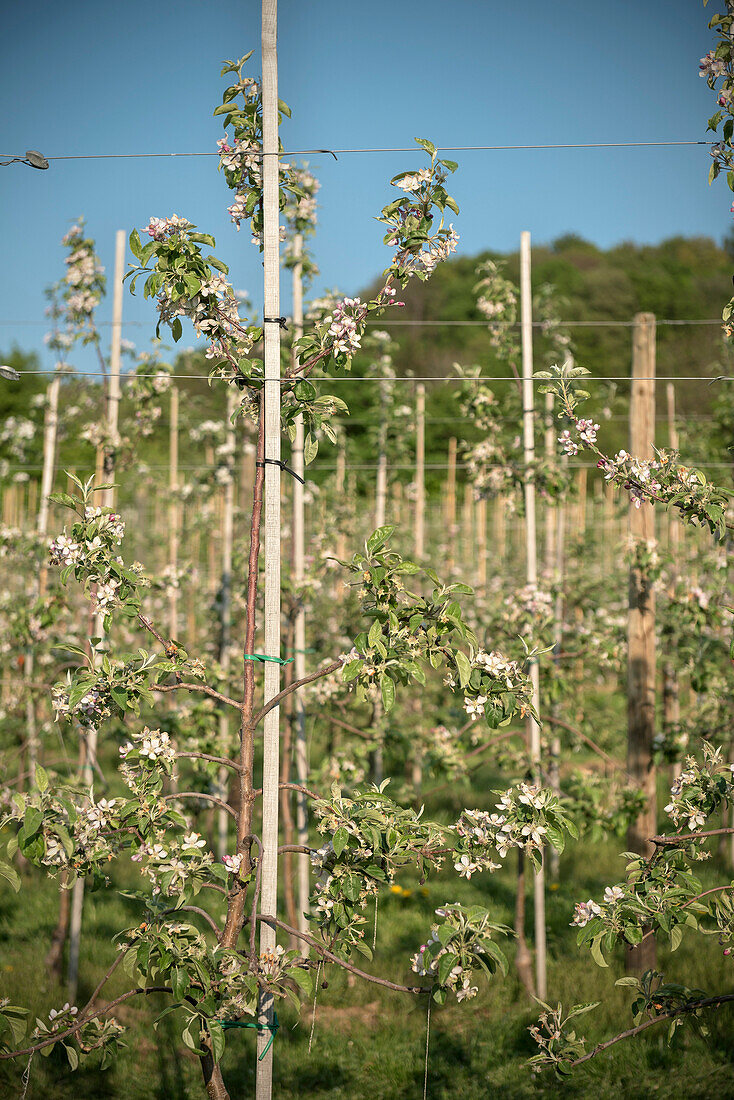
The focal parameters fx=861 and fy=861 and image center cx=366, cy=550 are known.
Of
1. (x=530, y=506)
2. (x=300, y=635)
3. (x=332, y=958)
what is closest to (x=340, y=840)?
(x=332, y=958)

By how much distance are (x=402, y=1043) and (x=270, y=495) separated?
3254mm

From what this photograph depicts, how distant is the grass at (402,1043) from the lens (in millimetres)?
4051

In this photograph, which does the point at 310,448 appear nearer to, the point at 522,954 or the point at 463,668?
the point at 463,668

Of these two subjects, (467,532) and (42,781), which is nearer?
(42,781)

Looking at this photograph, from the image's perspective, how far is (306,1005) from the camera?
16.0 feet

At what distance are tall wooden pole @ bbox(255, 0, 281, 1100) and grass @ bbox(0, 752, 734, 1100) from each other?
1524mm

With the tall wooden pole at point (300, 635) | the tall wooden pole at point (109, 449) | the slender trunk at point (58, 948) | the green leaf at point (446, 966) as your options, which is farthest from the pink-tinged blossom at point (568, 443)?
the slender trunk at point (58, 948)

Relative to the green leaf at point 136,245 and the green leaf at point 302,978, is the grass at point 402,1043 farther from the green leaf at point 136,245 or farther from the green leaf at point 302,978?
the green leaf at point 136,245

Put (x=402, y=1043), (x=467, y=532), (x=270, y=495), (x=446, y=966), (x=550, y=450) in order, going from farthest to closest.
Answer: (x=467, y=532) → (x=550, y=450) → (x=402, y=1043) → (x=270, y=495) → (x=446, y=966)

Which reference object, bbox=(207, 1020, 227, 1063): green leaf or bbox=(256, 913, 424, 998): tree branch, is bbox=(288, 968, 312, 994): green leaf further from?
bbox=(207, 1020, 227, 1063): green leaf

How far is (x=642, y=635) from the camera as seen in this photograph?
508 cm

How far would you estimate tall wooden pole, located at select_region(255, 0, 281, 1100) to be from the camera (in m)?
2.55

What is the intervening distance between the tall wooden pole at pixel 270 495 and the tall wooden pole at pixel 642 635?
2.93 m

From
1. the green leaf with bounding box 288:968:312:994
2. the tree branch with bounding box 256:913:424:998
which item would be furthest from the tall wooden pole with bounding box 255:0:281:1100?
the green leaf with bounding box 288:968:312:994
